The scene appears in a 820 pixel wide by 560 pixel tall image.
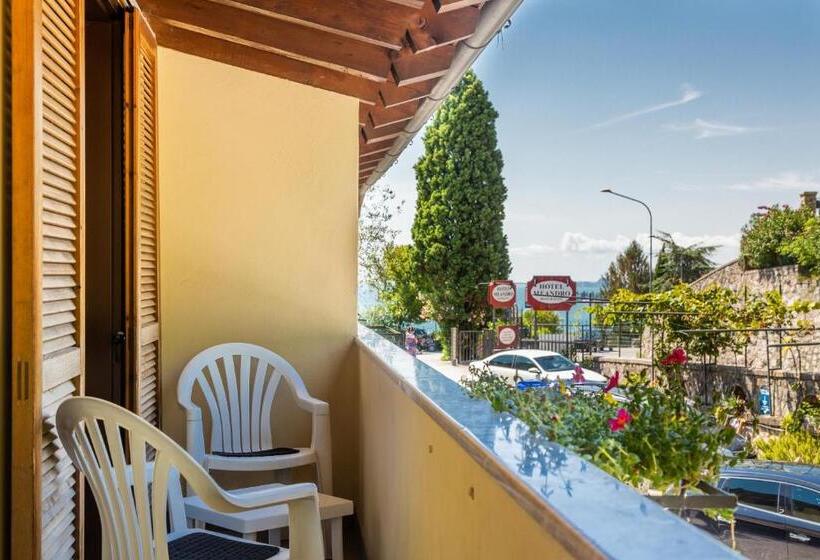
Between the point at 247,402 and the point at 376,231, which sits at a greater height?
the point at 376,231

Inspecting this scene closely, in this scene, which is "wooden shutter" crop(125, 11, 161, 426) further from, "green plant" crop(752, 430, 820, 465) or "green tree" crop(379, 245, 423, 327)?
"green tree" crop(379, 245, 423, 327)

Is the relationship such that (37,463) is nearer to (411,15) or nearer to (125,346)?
(125,346)

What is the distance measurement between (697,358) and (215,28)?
43.7 feet

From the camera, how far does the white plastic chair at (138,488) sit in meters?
1.38

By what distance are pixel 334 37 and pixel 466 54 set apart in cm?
48

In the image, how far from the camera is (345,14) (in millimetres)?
2625

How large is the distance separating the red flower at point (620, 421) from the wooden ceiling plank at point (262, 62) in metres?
2.15

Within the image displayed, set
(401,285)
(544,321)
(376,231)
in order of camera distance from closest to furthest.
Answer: (376,231)
(544,321)
(401,285)

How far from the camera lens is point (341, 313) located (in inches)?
129

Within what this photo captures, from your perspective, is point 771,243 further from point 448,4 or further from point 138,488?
point 138,488

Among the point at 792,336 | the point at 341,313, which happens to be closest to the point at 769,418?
the point at 792,336

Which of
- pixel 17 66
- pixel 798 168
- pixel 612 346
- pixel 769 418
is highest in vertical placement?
pixel 798 168

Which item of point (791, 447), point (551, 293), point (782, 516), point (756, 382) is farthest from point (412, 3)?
point (756, 382)

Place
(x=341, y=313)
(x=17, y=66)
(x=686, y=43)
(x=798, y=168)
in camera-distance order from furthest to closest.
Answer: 1. (x=686, y=43)
2. (x=798, y=168)
3. (x=341, y=313)
4. (x=17, y=66)
